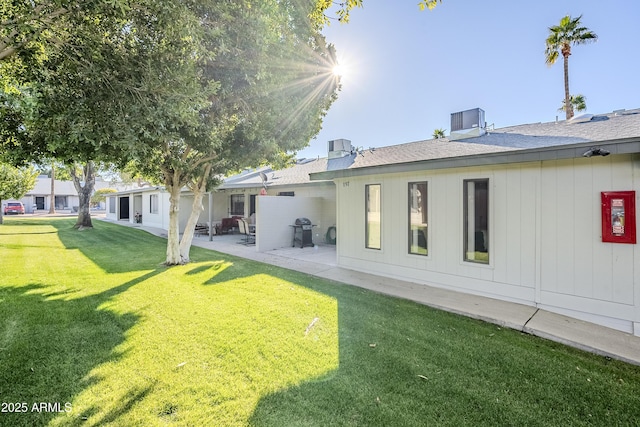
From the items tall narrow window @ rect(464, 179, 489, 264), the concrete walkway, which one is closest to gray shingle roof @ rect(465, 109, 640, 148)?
tall narrow window @ rect(464, 179, 489, 264)

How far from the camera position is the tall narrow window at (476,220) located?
5.73m

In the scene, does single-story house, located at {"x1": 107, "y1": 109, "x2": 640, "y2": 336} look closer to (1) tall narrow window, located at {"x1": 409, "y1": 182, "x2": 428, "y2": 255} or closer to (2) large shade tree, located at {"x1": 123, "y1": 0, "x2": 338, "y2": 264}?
(1) tall narrow window, located at {"x1": 409, "y1": 182, "x2": 428, "y2": 255}

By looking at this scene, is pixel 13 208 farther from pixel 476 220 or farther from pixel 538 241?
pixel 538 241

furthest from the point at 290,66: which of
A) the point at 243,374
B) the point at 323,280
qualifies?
the point at 243,374

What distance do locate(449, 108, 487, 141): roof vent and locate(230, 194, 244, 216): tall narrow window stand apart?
12153 mm

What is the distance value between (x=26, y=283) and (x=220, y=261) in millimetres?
4180

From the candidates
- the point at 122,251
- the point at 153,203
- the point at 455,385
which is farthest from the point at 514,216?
the point at 153,203

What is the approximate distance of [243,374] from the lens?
126 inches

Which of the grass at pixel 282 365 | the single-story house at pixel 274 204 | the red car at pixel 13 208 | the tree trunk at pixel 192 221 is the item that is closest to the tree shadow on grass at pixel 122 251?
the tree trunk at pixel 192 221

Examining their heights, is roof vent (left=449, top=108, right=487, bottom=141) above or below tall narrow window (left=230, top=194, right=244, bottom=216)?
above

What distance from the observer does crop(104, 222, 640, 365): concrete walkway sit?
3.88 metres

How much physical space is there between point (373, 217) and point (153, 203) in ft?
57.9

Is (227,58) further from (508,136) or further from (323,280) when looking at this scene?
(508,136)

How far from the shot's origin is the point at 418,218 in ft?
21.8
